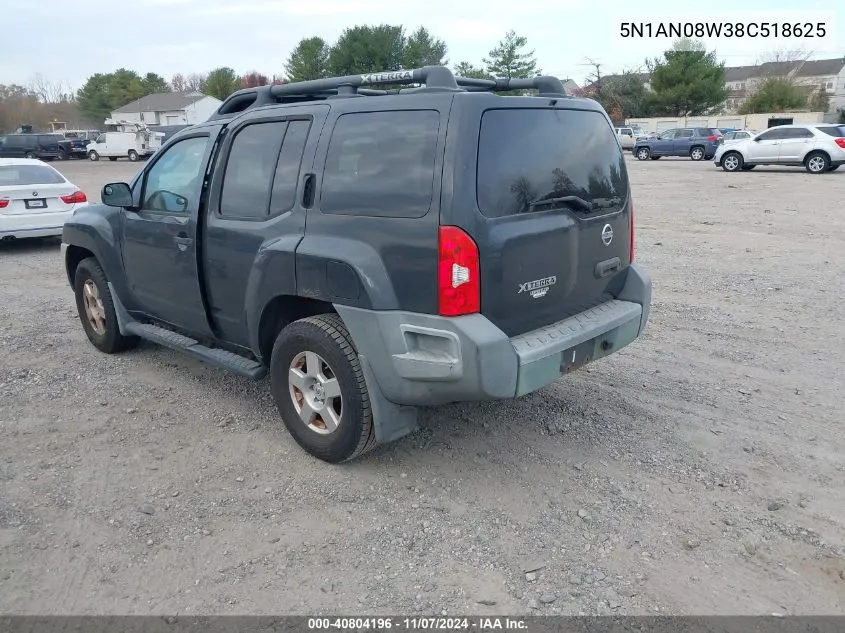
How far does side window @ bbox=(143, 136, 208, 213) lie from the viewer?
4.55 m

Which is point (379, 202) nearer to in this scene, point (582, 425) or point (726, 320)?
point (582, 425)

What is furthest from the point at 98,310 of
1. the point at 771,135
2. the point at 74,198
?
the point at 771,135

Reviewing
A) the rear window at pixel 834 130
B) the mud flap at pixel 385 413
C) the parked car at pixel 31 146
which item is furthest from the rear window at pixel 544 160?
the parked car at pixel 31 146

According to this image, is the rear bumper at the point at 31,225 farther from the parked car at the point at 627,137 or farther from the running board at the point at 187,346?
the parked car at the point at 627,137

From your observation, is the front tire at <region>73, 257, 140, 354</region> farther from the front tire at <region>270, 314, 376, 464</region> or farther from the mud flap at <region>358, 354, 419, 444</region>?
the mud flap at <region>358, 354, 419, 444</region>

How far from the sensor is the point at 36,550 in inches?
126

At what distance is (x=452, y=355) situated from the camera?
326 cm

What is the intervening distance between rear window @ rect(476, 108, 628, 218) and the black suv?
1cm

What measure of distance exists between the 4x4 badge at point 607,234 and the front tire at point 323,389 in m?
1.59

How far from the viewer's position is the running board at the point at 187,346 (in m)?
4.32

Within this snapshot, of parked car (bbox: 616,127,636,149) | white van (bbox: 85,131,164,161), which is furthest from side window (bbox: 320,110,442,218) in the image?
parked car (bbox: 616,127,636,149)

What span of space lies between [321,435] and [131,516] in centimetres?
104

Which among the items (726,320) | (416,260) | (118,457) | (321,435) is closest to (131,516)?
(118,457)

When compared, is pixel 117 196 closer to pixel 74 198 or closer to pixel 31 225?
pixel 31 225
